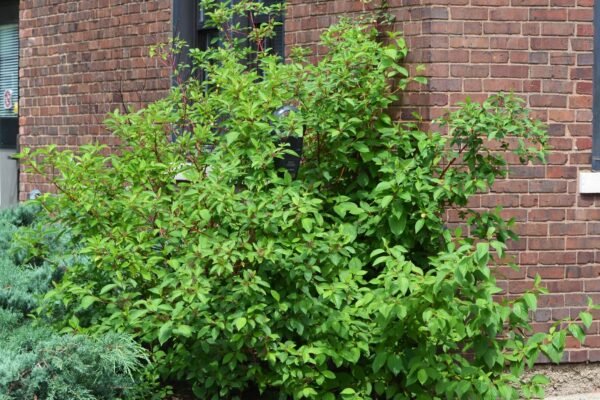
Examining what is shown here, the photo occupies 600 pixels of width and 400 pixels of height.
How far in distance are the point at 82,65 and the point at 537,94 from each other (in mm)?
5399

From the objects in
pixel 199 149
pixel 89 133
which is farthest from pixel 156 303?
pixel 89 133

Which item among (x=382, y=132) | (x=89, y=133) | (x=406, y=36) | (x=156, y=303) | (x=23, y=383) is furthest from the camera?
(x=89, y=133)

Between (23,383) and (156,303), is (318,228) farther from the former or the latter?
(23,383)

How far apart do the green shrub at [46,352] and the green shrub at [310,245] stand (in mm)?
253

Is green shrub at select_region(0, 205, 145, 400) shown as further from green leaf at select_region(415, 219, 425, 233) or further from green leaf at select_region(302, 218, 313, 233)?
green leaf at select_region(415, 219, 425, 233)

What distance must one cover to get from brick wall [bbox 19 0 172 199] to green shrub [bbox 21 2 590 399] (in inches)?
127

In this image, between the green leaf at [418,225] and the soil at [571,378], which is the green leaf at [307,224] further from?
the soil at [571,378]

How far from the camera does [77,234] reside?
7281 millimetres

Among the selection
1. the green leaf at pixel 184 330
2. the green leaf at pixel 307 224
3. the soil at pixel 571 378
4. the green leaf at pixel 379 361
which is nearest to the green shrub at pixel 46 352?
the green leaf at pixel 184 330

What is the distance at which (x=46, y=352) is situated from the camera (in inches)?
249

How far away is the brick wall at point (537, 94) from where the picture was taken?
757cm

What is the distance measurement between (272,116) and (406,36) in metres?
1.31

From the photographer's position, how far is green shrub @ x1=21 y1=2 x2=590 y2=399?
6488mm

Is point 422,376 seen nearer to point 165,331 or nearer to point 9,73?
point 165,331
